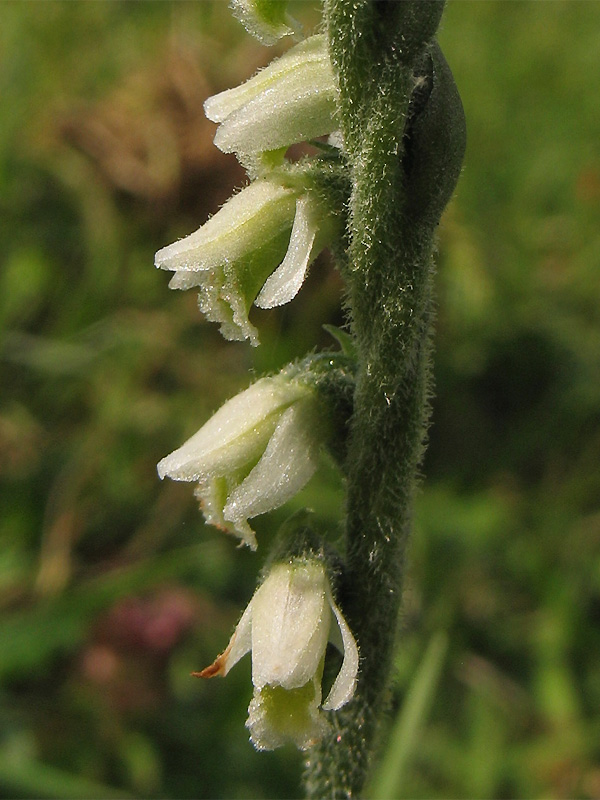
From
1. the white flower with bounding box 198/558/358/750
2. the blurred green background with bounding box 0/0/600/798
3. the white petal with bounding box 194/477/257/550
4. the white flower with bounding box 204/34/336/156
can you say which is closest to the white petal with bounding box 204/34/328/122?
the white flower with bounding box 204/34/336/156

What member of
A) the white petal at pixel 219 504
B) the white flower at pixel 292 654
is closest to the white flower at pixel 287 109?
the white petal at pixel 219 504

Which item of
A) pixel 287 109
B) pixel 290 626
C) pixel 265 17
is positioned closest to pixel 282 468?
pixel 290 626

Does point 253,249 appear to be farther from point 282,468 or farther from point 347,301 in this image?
point 282,468

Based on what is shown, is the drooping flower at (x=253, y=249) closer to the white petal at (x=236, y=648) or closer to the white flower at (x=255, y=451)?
the white flower at (x=255, y=451)

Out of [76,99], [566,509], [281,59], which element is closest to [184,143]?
[76,99]

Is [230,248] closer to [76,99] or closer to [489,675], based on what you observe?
[489,675]

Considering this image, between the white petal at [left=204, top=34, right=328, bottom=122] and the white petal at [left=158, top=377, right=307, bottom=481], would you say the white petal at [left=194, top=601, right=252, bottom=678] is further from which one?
the white petal at [left=204, top=34, right=328, bottom=122]

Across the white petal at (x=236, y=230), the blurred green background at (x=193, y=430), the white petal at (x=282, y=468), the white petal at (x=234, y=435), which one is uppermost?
the white petal at (x=236, y=230)
